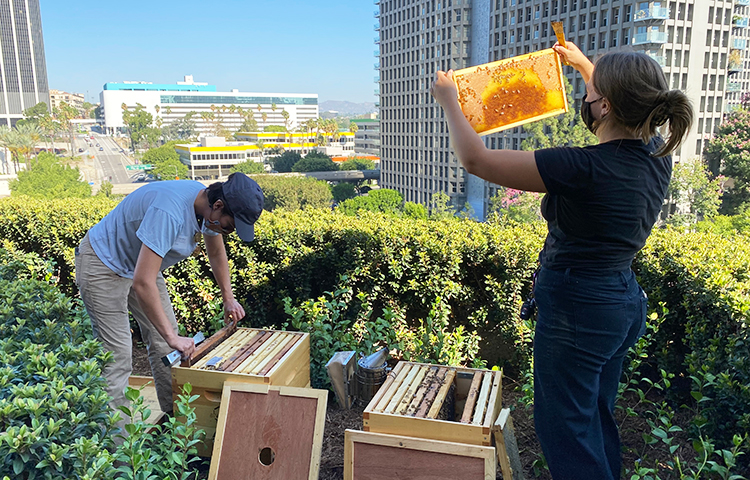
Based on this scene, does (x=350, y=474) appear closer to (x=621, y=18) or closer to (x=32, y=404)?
(x=32, y=404)

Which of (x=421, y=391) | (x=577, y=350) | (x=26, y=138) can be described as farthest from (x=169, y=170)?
(x=577, y=350)

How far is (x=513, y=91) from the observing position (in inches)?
117

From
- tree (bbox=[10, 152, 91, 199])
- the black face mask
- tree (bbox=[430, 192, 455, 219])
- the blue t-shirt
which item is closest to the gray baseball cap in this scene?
the blue t-shirt

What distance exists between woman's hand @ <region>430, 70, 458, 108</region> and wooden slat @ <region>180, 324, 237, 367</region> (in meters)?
2.20

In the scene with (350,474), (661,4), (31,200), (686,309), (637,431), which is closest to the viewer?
(350,474)

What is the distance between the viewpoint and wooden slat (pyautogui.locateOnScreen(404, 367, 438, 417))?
2792 mm

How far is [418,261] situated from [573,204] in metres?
3.15

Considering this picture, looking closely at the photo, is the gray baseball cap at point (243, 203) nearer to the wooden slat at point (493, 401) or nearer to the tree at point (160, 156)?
the wooden slat at point (493, 401)

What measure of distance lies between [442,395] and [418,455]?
1.35ft

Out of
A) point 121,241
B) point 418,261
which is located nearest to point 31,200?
point 121,241

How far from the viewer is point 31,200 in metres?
8.44

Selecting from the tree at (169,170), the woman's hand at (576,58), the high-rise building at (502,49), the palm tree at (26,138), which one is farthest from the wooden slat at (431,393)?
the tree at (169,170)

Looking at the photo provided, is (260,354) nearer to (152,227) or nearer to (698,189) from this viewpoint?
(152,227)

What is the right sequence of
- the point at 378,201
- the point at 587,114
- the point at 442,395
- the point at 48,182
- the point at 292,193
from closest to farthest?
the point at 587,114 → the point at 442,395 → the point at 48,182 → the point at 292,193 → the point at 378,201
